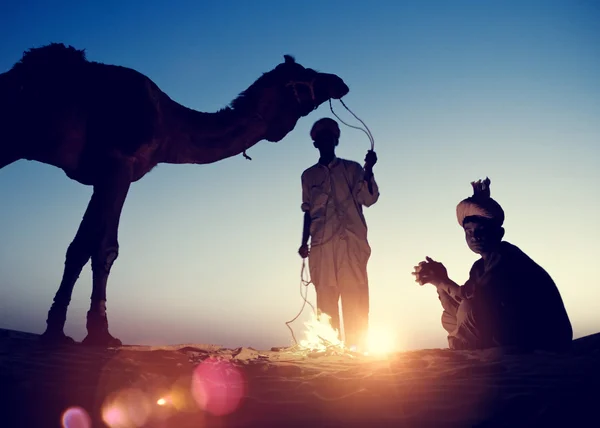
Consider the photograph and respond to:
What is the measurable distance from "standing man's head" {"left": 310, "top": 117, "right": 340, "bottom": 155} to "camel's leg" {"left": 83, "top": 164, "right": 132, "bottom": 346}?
9.13 ft

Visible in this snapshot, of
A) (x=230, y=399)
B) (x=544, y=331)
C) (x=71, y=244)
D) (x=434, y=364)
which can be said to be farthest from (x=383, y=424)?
(x=71, y=244)

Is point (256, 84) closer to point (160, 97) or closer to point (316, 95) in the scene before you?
point (316, 95)

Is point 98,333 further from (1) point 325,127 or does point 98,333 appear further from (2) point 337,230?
(1) point 325,127

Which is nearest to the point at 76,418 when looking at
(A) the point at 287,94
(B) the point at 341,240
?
(B) the point at 341,240

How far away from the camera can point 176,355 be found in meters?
4.45

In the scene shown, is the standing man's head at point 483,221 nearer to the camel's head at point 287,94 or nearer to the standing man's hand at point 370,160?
the standing man's hand at point 370,160

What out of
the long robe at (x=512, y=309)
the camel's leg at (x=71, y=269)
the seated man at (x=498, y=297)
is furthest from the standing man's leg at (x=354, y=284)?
the camel's leg at (x=71, y=269)

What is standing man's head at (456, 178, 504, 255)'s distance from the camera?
4.33m

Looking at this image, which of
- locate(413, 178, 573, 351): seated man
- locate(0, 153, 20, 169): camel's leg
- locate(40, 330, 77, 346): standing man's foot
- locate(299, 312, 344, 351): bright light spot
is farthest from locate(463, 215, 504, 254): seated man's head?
locate(0, 153, 20, 169): camel's leg

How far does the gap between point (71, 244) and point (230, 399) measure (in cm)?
382

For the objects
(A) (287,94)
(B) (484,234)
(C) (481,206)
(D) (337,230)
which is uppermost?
(A) (287,94)

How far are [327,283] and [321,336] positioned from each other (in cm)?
79

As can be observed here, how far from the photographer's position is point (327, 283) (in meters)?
6.58

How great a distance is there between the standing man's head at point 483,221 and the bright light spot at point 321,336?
2.22m
